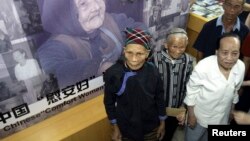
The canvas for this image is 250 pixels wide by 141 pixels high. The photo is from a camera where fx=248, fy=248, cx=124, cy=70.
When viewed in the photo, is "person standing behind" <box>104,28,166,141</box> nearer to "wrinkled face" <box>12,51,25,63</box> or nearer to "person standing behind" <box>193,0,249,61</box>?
"wrinkled face" <box>12,51,25,63</box>

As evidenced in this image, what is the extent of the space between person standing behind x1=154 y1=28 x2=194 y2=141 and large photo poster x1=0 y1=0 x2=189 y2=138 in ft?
1.58

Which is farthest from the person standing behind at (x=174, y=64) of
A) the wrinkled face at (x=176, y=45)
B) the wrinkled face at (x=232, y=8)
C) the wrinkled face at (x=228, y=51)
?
the wrinkled face at (x=232, y=8)

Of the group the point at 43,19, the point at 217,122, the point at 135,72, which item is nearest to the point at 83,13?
the point at 43,19

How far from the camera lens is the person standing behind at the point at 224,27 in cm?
189

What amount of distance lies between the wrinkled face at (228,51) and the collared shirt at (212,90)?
75mm

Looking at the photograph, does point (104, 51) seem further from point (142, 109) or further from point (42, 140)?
point (42, 140)

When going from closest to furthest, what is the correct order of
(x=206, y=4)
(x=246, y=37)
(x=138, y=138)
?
(x=138, y=138)
(x=246, y=37)
(x=206, y=4)

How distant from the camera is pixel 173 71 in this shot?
1804mm

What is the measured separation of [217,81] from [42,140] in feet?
4.60

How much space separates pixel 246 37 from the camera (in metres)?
1.94

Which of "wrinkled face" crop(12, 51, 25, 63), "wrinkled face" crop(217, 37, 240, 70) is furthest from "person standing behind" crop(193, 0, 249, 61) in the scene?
"wrinkled face" crop(12, 51, 25, 63)

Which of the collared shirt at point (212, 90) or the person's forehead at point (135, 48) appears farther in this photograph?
the collared shirt at point (212, 90)

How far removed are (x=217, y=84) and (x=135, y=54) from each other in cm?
59

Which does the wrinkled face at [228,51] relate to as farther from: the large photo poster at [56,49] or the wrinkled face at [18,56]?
the wrinkled face at [18,56]
